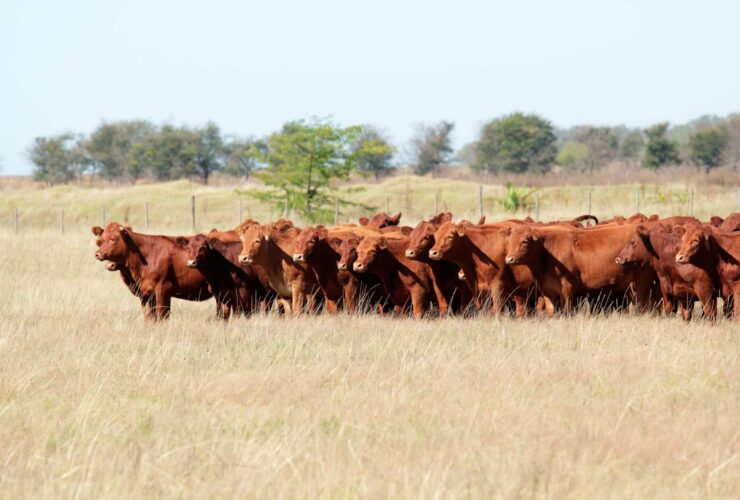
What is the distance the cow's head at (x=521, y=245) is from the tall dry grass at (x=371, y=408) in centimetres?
109

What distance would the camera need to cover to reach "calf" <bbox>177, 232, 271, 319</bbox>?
1509cm

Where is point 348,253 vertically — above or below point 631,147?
below

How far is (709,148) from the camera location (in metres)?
81.9

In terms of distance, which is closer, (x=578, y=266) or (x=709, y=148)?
(x=578, y=266)

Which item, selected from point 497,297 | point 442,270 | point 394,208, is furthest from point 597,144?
point 497,297

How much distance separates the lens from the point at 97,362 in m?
10.6

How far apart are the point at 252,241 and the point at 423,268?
93.0 inches

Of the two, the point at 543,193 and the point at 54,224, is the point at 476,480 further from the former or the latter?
the point at 54,224

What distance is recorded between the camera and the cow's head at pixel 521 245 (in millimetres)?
14133

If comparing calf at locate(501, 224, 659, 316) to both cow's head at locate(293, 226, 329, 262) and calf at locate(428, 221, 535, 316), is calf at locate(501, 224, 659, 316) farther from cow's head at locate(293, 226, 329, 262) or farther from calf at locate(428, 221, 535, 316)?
cow's head at locate(293, 226, 329, 262)

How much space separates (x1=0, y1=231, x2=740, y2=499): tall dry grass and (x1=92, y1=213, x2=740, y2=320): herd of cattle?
3.28 feet

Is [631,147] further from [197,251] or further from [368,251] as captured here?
[197,251]

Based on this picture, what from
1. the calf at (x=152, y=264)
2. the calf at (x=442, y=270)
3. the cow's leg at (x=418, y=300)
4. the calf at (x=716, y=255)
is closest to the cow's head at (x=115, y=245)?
the calf at (x=152, y=264)

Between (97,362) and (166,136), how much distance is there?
7584 centimetres
